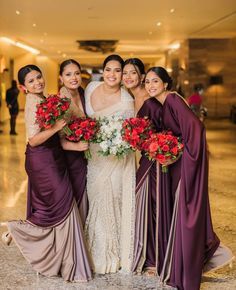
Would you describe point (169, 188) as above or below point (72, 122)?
below

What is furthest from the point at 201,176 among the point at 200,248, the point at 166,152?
the point at 200,248

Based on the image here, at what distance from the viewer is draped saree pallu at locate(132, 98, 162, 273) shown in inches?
156

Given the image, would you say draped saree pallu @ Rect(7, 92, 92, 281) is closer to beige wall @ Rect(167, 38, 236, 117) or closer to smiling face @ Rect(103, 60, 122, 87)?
smiling face @ Rect(103, 60, 122, 87)

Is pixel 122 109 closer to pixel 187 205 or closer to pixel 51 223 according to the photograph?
pixel 187 205

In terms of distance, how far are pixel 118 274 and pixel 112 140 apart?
3.68 ft

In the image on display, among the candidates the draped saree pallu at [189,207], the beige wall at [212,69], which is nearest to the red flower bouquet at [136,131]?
the draped saree pallu at [189,207]

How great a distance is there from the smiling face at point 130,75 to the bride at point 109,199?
0.05m

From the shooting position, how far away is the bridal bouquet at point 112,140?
3.74 m

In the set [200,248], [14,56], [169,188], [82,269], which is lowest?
[82,269]

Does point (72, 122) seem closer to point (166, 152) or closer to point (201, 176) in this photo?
point (166, 152)

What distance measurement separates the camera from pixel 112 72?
3.98m

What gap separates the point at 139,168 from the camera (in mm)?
4125

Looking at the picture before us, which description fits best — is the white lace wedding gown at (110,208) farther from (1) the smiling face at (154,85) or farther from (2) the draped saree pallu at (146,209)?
(1) the smiling face at (154,85)

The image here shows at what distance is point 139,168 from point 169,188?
0.37 m
